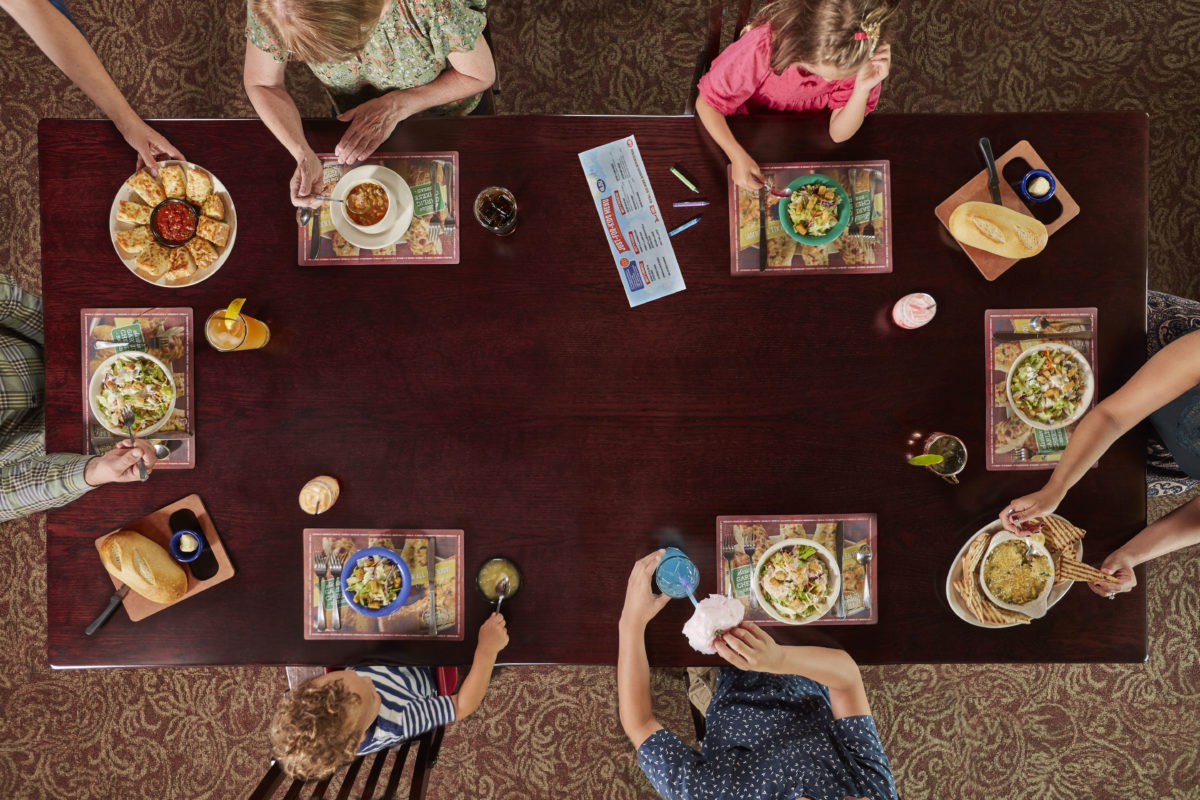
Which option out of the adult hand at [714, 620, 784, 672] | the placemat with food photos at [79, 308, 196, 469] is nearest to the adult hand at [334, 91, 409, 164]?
the placemat with food photos at [79, 308, 196, 469]

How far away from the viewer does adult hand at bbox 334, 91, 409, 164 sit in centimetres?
164

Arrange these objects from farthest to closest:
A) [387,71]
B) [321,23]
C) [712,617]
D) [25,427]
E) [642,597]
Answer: [25,427], [387,71], [642,597], [712,617], [321,23]

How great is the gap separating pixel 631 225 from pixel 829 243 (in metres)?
0.51

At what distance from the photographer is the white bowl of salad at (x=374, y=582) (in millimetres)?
1636

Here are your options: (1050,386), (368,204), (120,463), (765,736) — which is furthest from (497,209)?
(765,736)

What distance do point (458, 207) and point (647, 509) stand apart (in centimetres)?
91

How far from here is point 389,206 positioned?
1.63 meters

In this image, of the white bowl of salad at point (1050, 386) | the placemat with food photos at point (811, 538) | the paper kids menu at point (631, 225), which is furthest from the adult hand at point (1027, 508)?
the paper kids menu at point (631, 225)

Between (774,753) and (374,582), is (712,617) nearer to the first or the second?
(774,753)

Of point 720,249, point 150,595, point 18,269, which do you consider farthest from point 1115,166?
point 18,269

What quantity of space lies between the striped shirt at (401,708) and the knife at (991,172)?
1.96 m

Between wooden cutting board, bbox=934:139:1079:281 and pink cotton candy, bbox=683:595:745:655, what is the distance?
1046mm

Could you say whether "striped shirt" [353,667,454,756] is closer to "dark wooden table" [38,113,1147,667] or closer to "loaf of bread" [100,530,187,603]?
"dark wooden table" [38,113,1147,667]

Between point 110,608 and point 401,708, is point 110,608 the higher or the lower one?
the higher one
